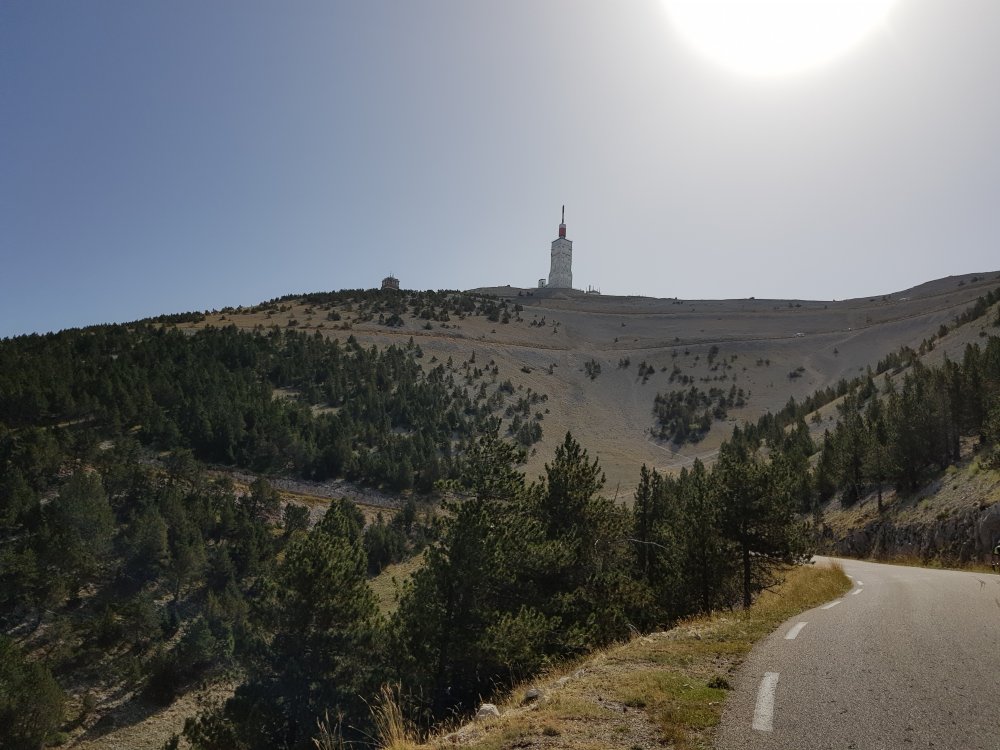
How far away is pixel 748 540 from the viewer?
1870 cm

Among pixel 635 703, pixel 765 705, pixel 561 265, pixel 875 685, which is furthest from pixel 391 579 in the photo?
pixel 561 265

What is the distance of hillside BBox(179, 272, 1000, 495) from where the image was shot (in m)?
76.3

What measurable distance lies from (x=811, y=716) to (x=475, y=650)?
1168 cm

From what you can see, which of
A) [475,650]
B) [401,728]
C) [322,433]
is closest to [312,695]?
[475,650]

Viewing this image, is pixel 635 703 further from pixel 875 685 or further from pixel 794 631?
pixel 794 631

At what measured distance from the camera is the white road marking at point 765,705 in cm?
504

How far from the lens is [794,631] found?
29.5ft

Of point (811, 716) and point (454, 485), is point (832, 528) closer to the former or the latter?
point (454, 485)

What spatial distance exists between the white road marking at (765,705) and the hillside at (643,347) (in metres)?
50.2

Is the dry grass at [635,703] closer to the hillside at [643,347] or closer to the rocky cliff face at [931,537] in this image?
the rocky cliff face at [931,537]

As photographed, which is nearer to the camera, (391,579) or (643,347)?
(391,579)

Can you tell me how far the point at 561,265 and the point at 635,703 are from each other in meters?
195

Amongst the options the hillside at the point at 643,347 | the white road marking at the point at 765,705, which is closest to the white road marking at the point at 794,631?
the white road marking at the point at 765,705

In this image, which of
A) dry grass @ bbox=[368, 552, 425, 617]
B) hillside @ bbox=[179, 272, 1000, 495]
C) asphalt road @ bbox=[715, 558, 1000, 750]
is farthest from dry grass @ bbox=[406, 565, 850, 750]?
hillside @ bbox=[179, 272, 1000, 495]
